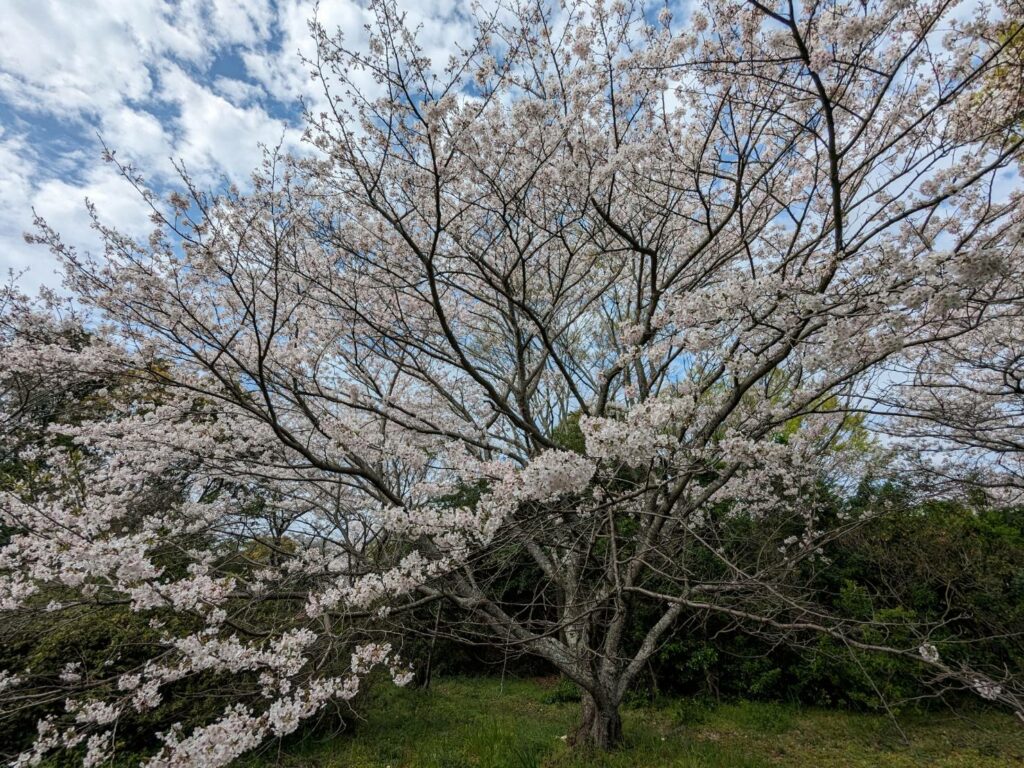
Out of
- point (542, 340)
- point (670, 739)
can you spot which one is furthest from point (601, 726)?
point (542, 340)

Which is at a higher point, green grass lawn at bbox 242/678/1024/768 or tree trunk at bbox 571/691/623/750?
tree trunk at bbox 571/691/623/750

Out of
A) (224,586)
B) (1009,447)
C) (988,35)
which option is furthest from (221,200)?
(1009,447)

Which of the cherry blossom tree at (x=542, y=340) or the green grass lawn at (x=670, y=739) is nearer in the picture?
the cherry blossom tree at (x=542, y=340)

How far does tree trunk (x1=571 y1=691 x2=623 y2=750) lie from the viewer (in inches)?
170

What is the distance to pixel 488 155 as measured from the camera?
182 inches

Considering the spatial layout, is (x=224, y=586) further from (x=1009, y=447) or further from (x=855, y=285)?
(x=1009, y=447)

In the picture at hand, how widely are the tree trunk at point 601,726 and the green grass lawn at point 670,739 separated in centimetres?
13

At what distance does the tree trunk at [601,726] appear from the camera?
14.1ft

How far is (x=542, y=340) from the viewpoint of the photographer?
466cm

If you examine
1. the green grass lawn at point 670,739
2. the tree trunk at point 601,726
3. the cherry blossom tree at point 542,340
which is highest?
the cherry blossom tree at point 542,340

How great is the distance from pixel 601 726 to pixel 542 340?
3.55 metres

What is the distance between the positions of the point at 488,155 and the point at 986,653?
7940 millimetres

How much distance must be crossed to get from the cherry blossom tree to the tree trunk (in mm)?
34

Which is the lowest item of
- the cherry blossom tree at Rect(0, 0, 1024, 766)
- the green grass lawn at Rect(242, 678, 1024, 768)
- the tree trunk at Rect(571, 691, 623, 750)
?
the green grass lawn at Rect(242, 678, 1024, 768)
